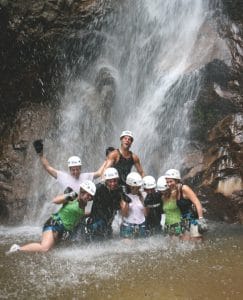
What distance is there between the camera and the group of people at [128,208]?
717 cm

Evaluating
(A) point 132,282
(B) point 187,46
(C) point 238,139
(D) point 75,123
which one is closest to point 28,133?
(D) point 75,123

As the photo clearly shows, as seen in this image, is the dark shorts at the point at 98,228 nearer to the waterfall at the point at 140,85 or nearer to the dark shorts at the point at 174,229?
the dark shorts at the point at 174,229

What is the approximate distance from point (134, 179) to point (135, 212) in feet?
2.09

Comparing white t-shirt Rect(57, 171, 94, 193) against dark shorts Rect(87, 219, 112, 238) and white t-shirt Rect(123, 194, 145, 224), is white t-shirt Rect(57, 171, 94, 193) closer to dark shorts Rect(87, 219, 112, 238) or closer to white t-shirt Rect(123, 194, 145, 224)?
dark shorts Rect(87, 219, 112, 238)

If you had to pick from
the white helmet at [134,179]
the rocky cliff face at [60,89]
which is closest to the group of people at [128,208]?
the white helmet at [134,179]

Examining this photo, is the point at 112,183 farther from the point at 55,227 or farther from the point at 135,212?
the point at 55,227

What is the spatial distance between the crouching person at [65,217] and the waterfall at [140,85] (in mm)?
3728

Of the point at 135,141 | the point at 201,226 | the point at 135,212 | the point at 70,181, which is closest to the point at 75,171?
the point at 70,181

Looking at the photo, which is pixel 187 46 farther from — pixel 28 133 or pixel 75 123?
pixel 28 133

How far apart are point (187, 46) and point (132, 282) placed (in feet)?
28.6

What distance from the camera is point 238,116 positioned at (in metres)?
9.66

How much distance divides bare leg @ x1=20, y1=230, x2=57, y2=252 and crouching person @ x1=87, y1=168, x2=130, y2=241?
651 mm

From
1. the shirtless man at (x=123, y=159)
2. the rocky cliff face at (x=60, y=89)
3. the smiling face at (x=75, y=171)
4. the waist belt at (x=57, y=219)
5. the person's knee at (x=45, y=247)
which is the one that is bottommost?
the person's knee at (x=45, y=247)

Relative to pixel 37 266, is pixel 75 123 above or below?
above
